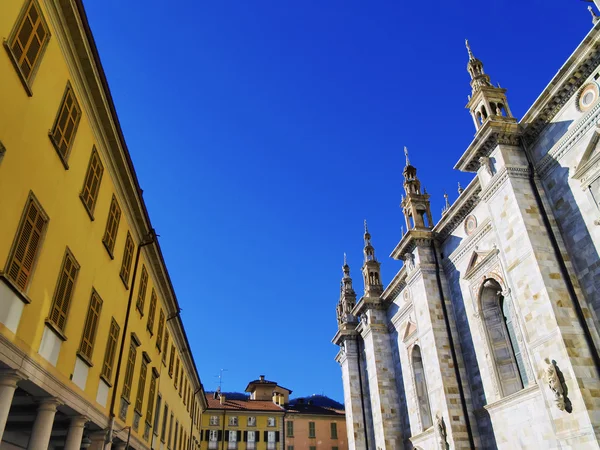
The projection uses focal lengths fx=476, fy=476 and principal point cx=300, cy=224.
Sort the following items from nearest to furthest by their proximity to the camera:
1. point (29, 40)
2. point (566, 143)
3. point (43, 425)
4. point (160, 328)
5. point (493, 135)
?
point (29, 40), point (43, 425), point (566, 143), point (493, 135), point (160, 328)

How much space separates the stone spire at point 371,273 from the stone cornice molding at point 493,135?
15.8 m

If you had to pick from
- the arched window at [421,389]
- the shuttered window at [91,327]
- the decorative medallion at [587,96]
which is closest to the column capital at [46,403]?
the shuttered window at [91,327]

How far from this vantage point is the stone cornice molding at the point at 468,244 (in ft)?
69.0

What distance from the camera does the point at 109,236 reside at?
15.5m

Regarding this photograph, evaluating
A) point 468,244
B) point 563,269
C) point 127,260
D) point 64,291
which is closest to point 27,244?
point 64,291

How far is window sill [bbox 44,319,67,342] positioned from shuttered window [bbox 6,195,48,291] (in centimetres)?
126

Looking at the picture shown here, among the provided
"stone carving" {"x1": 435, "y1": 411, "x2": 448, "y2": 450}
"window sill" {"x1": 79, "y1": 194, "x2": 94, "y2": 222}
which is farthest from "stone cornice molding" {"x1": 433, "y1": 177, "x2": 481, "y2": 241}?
"window sill" {"x1": 79, "y1": 194, "x2": 94, "y2": 222}

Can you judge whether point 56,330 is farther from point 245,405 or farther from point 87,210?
point 245,405

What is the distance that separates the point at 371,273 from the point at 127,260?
836 inches

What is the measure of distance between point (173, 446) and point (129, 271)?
15775mm

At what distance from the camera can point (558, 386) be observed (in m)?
14.2

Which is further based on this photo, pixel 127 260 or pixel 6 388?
pixel 127 260

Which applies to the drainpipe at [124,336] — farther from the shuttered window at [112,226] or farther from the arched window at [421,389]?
the arched window at [421,389]

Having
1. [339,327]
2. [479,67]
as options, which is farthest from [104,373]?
[339,327]
